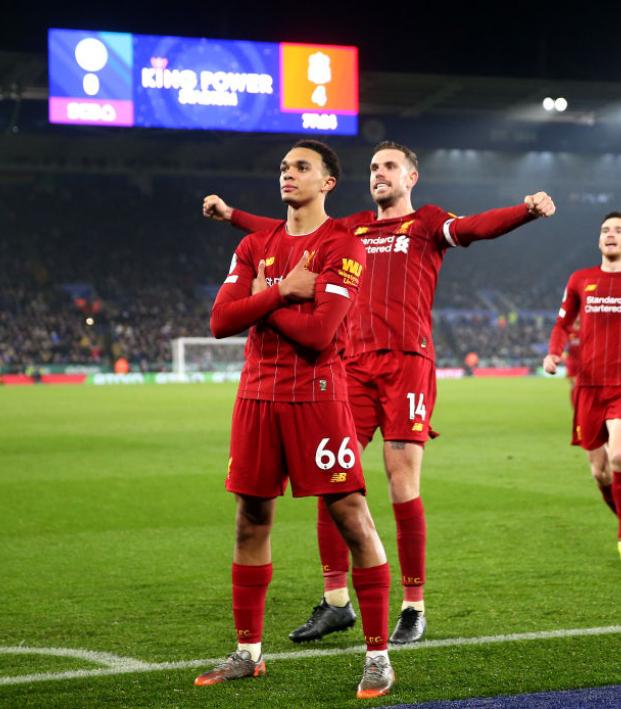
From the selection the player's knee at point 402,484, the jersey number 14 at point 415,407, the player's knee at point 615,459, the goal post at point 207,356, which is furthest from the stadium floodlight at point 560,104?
the player's knee at point 402,484

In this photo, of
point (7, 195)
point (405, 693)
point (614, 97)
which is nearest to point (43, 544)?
point (405, 693)

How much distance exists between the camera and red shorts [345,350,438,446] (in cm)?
571

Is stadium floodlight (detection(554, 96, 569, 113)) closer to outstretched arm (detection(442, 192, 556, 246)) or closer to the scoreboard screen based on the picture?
the scoreboard screen

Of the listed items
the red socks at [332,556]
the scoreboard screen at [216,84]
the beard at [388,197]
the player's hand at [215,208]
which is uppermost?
the scoreboard screen at [216,84]

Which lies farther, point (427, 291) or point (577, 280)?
point (577, 280)

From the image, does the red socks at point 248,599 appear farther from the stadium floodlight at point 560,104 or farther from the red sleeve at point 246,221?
the stadium floodlight at point 560,104

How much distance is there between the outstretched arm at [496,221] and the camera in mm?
4730

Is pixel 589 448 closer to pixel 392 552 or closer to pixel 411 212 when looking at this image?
pixel 392 552

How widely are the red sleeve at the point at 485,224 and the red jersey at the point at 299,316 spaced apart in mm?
805

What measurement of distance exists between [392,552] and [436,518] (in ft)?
5.33

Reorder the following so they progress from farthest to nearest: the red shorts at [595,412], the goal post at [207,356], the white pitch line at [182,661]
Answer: the goal post at [207,356], the red shorts at [595,412], the white pitch line at [182,661]

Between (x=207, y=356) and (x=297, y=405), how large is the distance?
38.5 meters

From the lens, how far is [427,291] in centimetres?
593

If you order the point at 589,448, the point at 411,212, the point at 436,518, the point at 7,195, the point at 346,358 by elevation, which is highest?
the point at 7,195
